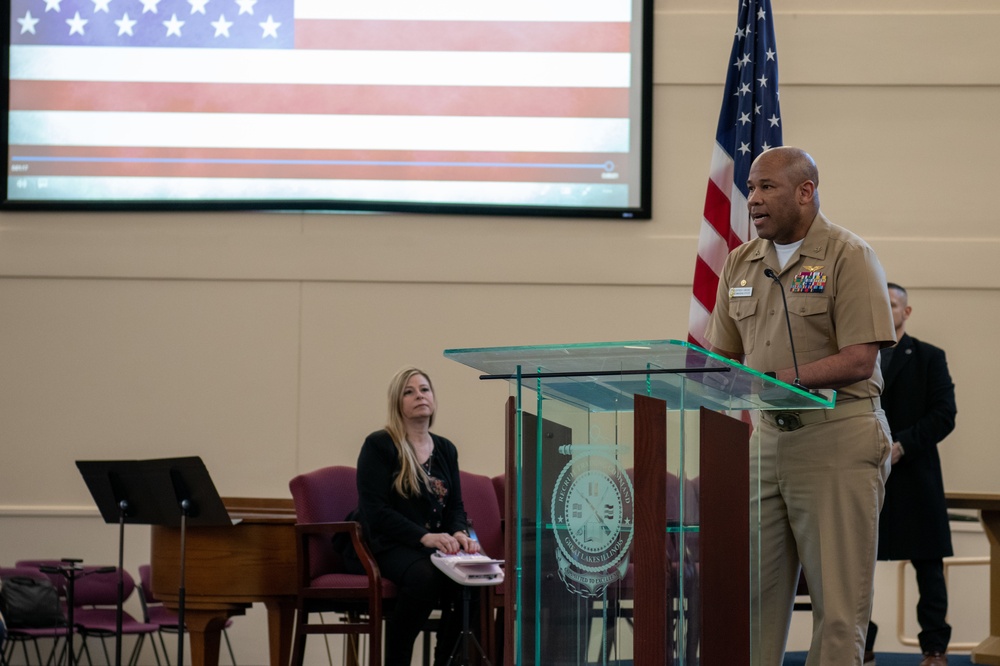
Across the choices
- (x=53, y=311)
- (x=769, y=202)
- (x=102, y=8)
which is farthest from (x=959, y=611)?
(x=102, y=8)

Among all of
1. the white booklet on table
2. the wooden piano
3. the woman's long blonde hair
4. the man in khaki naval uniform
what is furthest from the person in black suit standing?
the wooden piano

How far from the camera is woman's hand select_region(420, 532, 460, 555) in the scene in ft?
16.3

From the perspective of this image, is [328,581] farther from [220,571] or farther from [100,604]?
[100,604]

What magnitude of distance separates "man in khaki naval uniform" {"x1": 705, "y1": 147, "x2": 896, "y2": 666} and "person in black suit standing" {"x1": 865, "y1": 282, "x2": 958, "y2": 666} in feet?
6.80

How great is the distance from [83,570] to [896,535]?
3.40 metres

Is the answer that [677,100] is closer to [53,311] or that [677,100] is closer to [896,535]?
[896,535]

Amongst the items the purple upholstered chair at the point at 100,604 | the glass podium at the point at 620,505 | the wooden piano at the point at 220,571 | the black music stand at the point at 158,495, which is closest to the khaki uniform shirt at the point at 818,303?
the glass podium at the point at 620,505

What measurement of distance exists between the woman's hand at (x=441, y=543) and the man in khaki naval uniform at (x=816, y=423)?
2.00m

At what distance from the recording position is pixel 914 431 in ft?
17.1

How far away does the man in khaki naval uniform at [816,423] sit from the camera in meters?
3.05

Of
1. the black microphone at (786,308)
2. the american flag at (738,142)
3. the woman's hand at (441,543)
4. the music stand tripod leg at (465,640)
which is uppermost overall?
the american flag at (738,142)

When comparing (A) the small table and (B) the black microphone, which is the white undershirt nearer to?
(B) the black microphone

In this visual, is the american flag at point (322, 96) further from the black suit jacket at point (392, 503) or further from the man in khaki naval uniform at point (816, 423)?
the man in khaki naval uniform at point (816, 423)

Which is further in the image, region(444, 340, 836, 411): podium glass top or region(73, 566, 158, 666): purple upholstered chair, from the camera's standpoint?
region(73, 566, 158, 666): purple upholstered chair
